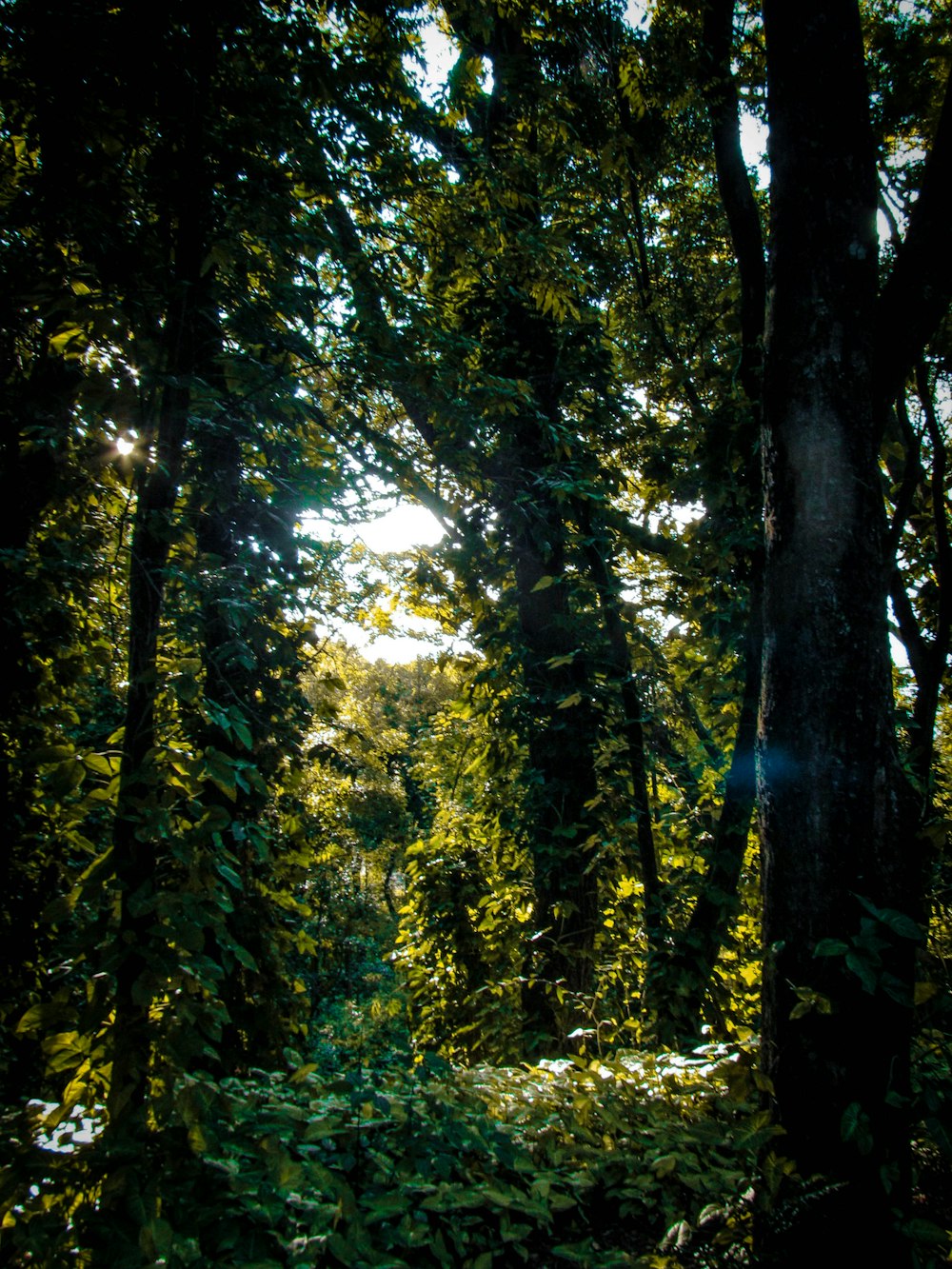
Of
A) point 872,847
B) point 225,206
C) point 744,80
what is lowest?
point 872,847

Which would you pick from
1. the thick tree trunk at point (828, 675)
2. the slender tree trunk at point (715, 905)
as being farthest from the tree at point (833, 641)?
the slender tree trunk at point (715, 905)

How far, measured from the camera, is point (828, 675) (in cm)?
235

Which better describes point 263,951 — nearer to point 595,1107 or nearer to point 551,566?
point 595,1107

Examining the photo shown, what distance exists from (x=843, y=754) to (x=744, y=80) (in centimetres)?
442

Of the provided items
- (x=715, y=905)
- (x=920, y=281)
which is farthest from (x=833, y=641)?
(x=715, y=905)

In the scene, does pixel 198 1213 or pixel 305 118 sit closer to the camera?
pixel 198 1213

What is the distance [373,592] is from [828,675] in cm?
391

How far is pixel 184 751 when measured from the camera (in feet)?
7.14

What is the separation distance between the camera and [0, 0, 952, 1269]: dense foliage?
1901 millimetres

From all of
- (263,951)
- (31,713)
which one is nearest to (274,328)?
(31,713)

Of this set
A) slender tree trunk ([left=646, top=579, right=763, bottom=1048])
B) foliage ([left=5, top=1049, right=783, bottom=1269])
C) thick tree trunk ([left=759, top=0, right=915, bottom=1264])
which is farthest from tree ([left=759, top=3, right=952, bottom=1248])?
slender tree trunk ([left=646, top=579, right=763, bottom=1048])

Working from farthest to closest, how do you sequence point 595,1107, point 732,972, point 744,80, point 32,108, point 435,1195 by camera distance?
point 732,972 → point 744,80 → point 32,108 → point 595,1107 → point 435,1195

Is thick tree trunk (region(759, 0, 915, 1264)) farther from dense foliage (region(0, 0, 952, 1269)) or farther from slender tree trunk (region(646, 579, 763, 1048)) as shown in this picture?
slender tree trunk (region(646, 579, 763, 1048))

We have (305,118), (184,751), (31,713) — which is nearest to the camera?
(184,751)
